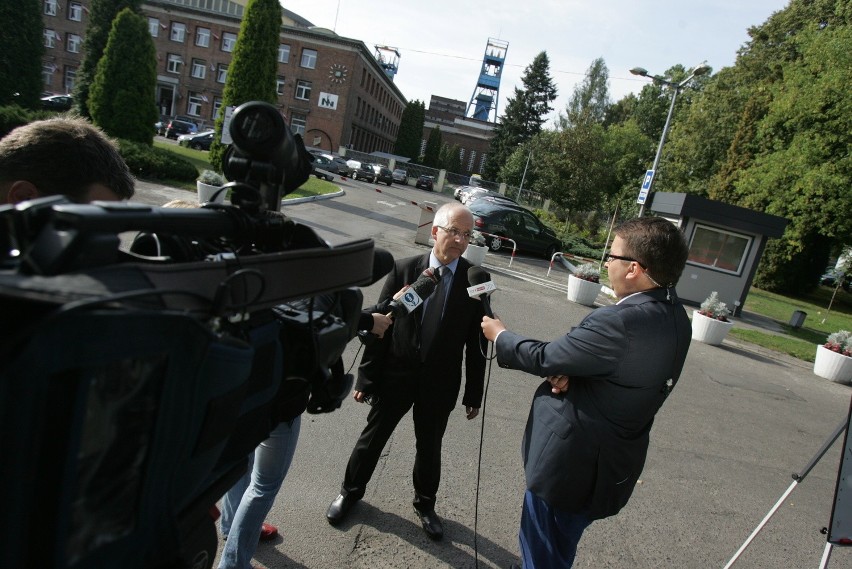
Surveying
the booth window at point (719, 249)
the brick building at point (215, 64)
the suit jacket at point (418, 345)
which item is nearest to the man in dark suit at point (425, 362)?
the suit jacket at point (418, 345)

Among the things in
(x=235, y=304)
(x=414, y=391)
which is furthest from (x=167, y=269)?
(x=414, y=391)

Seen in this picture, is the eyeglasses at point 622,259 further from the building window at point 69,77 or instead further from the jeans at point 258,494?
the building window at point 69,77

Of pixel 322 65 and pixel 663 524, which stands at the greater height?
pixel 322 65

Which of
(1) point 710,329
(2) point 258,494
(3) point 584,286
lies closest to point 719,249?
(1) point 710,329

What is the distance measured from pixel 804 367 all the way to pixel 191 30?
5757 cm

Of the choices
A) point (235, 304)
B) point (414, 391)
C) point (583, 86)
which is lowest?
point (414, 391)

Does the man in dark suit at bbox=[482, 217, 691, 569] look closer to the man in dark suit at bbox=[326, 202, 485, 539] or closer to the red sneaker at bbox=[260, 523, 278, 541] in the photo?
the man in dark suit at bbox=[326, 202, 485, 539]

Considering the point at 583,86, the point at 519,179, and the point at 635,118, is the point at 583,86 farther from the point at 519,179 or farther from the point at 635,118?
the point at 519,179

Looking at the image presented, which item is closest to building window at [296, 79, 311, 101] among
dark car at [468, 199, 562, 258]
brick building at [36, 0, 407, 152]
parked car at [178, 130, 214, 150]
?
brick building at [36, 0, 407, 152]

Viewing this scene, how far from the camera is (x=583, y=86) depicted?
59938mm

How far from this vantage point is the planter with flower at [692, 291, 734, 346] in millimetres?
11000

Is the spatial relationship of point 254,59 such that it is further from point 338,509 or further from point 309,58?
point 309,58

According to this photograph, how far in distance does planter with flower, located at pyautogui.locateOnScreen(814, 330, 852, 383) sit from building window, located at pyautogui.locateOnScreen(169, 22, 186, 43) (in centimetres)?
5817

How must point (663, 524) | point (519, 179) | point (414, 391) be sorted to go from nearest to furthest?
point (414, 391)
point (663, 524)
point (519, 179)
